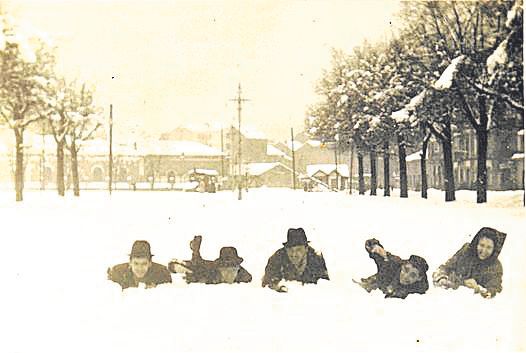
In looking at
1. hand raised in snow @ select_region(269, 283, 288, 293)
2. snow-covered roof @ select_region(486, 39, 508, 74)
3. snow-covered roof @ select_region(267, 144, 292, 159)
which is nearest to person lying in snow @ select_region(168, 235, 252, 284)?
hand raised in snow @ select_region(269, 283, 288, 293)

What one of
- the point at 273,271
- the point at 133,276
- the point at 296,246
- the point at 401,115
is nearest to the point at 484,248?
the point at 401,115

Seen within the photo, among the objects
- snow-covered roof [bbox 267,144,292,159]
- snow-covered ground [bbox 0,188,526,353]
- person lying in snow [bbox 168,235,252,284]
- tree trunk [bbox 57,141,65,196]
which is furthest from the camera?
snow-covered roof [bbox 267,144,292,159]

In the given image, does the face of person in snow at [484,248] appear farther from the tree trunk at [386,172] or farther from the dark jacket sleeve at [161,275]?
the dark jacket sleeve at [161,275]

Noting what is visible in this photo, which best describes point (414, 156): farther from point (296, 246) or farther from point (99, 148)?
point (99, 148)

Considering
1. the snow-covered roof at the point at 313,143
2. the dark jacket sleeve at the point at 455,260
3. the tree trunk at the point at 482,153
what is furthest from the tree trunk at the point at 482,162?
the snow-covered roof at the point at 313,143

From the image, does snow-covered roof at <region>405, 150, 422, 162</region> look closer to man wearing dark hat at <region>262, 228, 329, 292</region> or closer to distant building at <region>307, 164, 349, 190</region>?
distant building at <region>307, 164, 349, 190</region>

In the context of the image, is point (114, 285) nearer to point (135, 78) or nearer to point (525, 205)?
point (135, 78)
